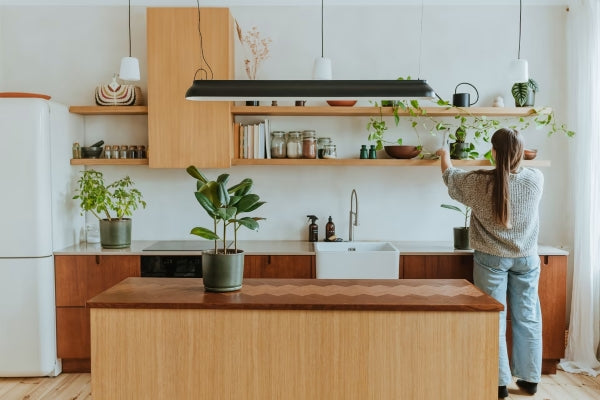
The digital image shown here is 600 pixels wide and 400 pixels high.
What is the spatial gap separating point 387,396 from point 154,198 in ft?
9.07

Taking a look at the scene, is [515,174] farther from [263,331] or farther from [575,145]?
[263,331]

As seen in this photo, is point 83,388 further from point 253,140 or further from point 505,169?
point 505,169

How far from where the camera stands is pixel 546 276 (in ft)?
13.1

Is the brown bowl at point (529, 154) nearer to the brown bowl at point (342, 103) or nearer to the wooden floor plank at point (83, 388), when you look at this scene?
the brown bowl at point (342, 103)

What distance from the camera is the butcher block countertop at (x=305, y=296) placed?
2441 mm

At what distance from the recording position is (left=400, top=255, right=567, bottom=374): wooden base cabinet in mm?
3973

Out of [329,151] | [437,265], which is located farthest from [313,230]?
[437,265]

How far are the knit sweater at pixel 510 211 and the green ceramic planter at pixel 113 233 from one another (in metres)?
2.37

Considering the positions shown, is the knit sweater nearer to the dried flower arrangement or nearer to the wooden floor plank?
the wooden floor plank

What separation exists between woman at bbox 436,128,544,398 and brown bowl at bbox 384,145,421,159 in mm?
668

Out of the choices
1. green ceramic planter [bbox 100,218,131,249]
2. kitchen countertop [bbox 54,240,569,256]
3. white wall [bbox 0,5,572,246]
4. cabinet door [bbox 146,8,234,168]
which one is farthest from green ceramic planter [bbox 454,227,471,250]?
green ceramic planter [bbox 100,218,131,249]

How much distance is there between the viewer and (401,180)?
457 centimetres

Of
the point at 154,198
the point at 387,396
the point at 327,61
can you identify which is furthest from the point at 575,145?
the point at 154,198

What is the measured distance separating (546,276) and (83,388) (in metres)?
3.24
